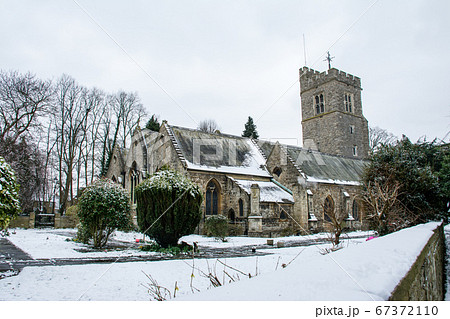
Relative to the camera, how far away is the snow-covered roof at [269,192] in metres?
21.8

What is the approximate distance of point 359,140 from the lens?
39281 mm

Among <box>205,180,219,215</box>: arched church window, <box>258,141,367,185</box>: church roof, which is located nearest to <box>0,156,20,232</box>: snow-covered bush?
<box>205,180,219,215</box>: arched church window

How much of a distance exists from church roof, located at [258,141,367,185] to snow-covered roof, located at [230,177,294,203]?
87.2 inches

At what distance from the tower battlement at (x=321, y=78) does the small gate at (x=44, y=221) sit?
33389 millimetres

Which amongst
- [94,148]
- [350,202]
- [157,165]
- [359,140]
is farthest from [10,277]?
[359,140]

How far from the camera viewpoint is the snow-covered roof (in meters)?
21.8

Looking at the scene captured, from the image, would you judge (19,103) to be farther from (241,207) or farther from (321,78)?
(321,78)

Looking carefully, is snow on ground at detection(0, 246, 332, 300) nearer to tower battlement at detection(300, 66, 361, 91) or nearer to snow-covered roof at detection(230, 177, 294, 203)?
snow-covered roof at detection(230, 177, 294, 203)

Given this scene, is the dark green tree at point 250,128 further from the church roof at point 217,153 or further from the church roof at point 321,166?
the church roof at point 217,153

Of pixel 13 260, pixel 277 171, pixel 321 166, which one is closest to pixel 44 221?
pixel 13 260

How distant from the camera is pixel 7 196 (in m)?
6.59

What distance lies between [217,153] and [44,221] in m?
17.0

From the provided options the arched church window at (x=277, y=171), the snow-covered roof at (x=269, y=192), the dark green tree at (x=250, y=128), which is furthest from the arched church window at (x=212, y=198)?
the dark green tree at (x=250, y=128)
